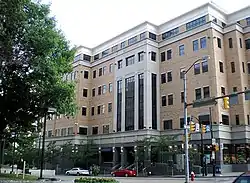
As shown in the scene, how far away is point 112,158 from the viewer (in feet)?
213

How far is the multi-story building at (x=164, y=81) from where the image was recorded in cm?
5125

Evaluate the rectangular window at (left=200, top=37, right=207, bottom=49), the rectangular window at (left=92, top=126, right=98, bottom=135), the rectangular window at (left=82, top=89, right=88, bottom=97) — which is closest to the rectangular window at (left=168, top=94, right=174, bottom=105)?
the rectangular window at (left=200, top=37, right=207, bottom=49)

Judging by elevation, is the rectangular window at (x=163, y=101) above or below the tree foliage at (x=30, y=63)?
above

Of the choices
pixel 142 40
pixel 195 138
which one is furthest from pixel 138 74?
pixel 195 138

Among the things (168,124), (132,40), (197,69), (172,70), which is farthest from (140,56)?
(168,124)

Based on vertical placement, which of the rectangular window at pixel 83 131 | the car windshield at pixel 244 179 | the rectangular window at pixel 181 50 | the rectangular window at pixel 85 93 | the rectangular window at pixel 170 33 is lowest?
the car windshield at pixel 244 179

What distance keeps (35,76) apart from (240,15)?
1715 inches

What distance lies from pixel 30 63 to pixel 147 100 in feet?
125

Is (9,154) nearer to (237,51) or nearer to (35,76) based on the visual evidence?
(237,51)

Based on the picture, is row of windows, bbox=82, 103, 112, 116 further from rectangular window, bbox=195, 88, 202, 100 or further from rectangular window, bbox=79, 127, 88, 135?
rectangular window, bbox=195, 88, 202, 100

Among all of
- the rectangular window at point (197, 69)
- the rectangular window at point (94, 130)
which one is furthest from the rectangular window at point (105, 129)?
the rectangular window at point (197, 69)

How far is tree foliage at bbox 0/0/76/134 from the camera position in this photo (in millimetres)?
18984

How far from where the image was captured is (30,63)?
21266mm

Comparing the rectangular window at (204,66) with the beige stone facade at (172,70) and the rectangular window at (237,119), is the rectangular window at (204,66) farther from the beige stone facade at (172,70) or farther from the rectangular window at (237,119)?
the rectangular window at (237,119)
